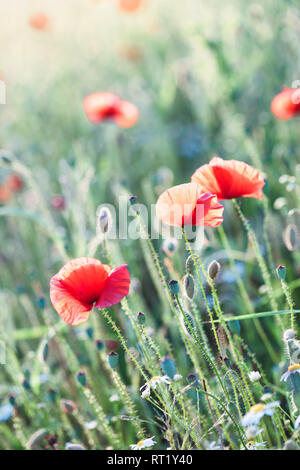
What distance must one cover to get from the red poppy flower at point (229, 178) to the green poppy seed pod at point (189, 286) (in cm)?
18

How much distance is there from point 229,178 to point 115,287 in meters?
0.31

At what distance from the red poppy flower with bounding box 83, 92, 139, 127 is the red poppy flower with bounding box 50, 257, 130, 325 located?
119 cm

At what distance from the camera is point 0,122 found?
3029 mm

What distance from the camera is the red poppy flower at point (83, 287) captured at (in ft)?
3.06

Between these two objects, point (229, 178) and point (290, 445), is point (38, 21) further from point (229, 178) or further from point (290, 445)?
point (290, 445)

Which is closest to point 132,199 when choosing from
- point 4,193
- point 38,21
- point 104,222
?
point 104,222

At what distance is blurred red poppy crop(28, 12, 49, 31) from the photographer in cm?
305

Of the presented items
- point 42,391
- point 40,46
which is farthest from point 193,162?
point 40,46

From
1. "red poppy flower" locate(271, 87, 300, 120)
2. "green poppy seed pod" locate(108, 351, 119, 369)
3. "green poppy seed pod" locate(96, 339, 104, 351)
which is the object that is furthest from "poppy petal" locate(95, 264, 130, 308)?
"red poppy flower" locate(271, 87, 300, 120)

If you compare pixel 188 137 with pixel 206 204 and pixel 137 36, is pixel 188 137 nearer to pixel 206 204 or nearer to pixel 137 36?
pixel 137 36

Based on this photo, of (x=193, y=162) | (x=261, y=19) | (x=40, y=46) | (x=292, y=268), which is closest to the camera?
(x=292, y=268)

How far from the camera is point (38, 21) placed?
305cm

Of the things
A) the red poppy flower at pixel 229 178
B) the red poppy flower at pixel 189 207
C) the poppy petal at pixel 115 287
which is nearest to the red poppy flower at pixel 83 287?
the poppy petal at pixel 115 287
